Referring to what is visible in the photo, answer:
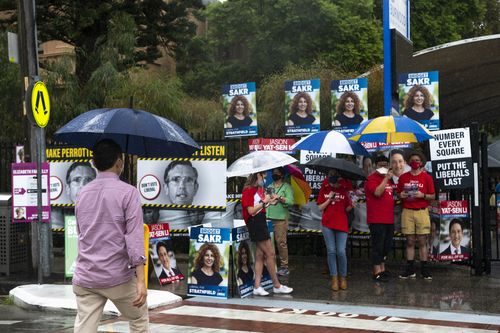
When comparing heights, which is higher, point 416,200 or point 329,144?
point 329,144

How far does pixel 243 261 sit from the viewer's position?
9.69 m

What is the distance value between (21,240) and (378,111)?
888 cm

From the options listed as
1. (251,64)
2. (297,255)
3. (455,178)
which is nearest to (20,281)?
(297,255)

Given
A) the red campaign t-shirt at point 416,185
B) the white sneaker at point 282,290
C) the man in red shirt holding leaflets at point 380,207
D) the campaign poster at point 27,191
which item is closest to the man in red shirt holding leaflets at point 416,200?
the red campaign t-shirt at point 416,185

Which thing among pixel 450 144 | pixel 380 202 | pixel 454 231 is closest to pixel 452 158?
pixel 450 144

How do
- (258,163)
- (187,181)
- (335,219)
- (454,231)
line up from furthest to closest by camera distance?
(187,181), (454,231), (335,219), (258,163)

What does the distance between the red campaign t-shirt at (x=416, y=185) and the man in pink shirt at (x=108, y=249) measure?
262 inches


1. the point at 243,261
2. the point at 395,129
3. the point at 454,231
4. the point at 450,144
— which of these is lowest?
the point at 243,261

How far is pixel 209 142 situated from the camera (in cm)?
1288

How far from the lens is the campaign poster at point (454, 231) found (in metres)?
11.1

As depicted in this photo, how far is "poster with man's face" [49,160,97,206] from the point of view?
13.9 m

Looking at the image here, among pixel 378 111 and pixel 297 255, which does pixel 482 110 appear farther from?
pixel 297 255

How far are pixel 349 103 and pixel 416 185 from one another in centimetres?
270

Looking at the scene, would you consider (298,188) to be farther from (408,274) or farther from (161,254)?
(161,254)
